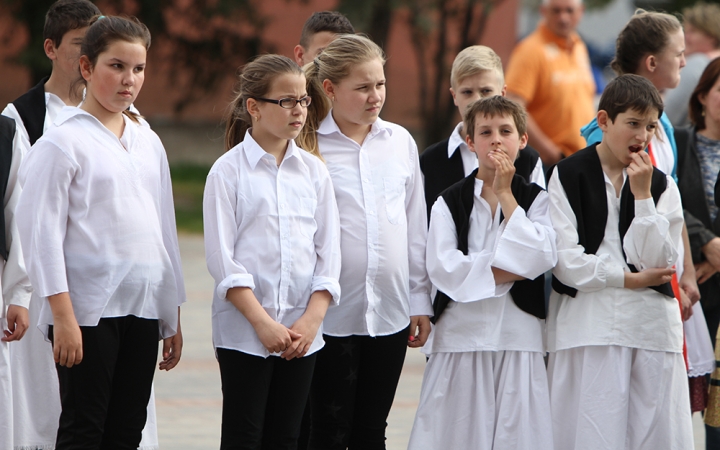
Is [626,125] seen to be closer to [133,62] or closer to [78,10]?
[133,62]

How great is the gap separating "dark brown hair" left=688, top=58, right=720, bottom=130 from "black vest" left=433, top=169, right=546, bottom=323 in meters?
1.27

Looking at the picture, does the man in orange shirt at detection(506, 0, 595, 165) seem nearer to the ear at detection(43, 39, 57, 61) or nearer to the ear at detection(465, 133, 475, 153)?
the ear at detection(465, 133, 475, 153)

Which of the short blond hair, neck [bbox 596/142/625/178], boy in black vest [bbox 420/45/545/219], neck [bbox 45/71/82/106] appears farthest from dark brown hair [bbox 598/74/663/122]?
neck [bbox 45/71/82/106]

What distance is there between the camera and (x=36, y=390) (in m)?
3.83

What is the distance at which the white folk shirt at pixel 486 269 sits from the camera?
3617mm

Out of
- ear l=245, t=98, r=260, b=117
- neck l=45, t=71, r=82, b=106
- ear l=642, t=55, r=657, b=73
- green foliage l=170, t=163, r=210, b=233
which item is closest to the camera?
ear l=245, t=98, r=260, b=117

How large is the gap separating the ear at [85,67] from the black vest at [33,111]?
0.64 meters

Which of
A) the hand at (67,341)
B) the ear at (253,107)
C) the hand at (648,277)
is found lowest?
the hand at (67,341)

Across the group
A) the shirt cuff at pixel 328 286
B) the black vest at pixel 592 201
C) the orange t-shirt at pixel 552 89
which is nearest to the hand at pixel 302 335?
the shirt cuff at pixel 328 286

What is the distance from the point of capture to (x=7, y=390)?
11.9 feet

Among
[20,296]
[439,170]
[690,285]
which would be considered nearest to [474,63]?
[439,170]

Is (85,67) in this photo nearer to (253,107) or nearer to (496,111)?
(253,107)

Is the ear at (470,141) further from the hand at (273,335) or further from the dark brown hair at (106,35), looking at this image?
the dark brown hair at (106,35)

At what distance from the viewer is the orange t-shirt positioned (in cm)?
638
